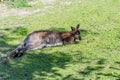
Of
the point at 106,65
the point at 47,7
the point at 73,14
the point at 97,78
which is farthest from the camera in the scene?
the point at 47,7

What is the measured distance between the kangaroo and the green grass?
0.17 meters

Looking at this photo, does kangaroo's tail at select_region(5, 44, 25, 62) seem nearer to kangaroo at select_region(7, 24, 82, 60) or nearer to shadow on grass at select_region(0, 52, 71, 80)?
kangaroo at select_region(7, 24, 82, 60)

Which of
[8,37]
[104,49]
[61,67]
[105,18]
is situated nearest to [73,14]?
[105,18]

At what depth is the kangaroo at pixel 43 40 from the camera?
10.1 m

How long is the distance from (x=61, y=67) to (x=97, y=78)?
1101 mm

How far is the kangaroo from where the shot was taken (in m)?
10.1

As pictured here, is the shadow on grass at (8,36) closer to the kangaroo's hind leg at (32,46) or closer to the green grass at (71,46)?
the green grass at (71,46)

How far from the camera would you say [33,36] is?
10.5 meters

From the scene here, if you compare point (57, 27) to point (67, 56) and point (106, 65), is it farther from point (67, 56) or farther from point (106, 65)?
point (106, 65)

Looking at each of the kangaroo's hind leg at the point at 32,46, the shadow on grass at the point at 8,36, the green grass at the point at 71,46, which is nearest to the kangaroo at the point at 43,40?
the kangaroo's hind leg at the point at 32,46

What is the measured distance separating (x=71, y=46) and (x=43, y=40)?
820 mm

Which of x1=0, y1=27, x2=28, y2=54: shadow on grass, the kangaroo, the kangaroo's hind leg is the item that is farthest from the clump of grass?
the kangaroo's hind leg

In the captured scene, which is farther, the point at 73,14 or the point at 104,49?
the point at 73,14

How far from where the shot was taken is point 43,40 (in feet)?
35.0
